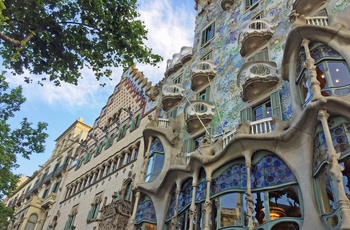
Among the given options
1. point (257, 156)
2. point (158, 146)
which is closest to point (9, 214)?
point (158, 146)

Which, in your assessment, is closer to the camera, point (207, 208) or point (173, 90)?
point (207, 208)

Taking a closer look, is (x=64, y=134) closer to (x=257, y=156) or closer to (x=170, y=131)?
(x=170, y=131)

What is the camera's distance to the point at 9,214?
23.7m

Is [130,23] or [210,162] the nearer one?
[210,162]

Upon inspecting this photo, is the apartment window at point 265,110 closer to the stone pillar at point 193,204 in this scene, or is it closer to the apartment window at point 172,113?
the stone pillar at point 193,204

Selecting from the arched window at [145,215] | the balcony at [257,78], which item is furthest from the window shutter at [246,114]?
the arched window at [145,215]

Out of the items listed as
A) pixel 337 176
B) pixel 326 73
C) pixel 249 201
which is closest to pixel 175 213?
pixel 249 201

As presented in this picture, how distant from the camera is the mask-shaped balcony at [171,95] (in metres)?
20.7

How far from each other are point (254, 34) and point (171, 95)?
6.98 meters

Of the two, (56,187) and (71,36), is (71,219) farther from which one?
(71,36)

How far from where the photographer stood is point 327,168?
8.94 meters

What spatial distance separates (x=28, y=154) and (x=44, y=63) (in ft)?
29.7

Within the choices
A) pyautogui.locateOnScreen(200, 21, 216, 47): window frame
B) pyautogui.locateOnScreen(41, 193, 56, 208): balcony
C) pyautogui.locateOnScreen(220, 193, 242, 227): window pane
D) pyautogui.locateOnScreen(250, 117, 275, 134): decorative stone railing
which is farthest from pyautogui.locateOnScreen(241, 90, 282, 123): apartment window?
pyautogui.locateOnScreen(41, 193, 56, 208): balcony

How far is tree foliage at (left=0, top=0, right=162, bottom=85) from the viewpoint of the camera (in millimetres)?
13148
